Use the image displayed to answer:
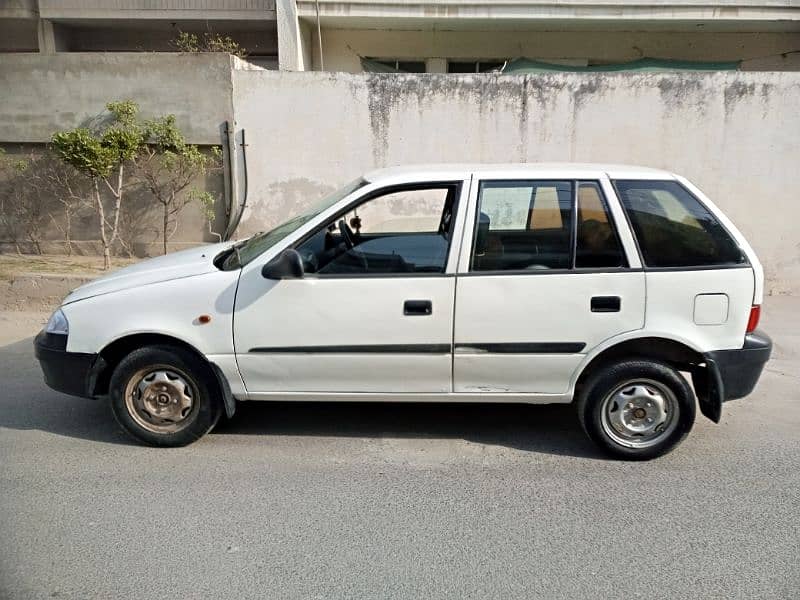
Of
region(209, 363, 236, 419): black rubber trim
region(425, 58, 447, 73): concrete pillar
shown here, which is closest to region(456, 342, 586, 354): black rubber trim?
region(209, 363, 236, 419): black rubber trim

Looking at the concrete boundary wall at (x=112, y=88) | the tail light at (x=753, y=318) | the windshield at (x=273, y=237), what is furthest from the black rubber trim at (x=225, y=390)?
the concrete boundary wall at (x=112, y=88)

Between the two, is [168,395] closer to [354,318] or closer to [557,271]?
[354,318]

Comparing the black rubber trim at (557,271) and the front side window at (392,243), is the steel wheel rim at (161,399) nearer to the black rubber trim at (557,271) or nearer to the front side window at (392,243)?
the front side window at (392,243)

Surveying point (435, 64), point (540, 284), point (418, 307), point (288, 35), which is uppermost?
point (288, 35)

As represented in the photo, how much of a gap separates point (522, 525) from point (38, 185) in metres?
8.37

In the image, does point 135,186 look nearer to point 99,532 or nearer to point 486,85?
point 486,85

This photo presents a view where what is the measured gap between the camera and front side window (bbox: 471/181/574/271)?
3.70 metres

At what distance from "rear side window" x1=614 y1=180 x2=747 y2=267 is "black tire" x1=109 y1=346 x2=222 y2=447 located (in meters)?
2.78

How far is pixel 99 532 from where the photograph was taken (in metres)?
3.02

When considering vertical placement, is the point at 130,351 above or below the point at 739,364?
above

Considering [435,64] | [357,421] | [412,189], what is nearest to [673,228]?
[412,189]

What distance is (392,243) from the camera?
392cm

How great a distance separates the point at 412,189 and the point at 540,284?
0.97 metres

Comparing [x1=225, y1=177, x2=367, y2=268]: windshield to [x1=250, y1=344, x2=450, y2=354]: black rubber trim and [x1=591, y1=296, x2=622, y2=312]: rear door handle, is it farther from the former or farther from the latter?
[x1=591, y1=296, x2=622, y2=312]: rear door handle
